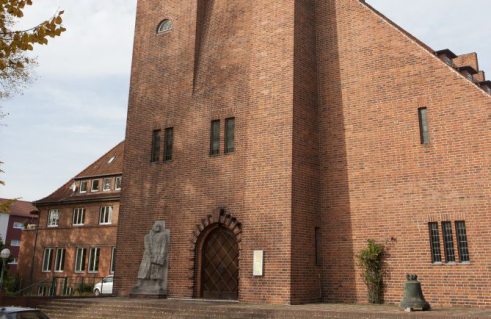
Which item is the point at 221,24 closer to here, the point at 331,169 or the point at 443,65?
the point at 331,169

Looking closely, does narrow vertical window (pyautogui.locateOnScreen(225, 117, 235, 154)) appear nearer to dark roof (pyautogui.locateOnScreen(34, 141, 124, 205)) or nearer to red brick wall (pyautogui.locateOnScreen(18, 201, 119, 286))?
red brick wall (pyautogui.locateOnScreen(18, 201, 119, 286))

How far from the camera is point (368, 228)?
14.4 meters

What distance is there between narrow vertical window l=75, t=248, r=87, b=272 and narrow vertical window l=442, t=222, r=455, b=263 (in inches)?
1032

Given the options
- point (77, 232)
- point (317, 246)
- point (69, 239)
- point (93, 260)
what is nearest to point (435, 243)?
point (317, 246)

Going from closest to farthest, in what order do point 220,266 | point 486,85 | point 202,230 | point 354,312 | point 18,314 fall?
point 18,314 < point 354,312 < point 220,266 < point 202,230 < point 486,85

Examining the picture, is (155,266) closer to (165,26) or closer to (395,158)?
(395,158)

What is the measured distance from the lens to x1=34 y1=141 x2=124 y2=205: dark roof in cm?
3371

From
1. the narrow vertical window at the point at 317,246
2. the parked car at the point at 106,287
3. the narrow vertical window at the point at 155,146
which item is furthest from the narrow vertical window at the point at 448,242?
the parked car at the point at 106,287

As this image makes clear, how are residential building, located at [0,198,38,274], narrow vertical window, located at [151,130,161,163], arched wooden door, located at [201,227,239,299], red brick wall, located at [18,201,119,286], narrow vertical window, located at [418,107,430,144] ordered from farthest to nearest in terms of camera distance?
residential building, located at [0,198,38,274], red brick wall, located at [18,201,119,286], narrow vertical window, located at [151,130,161,163], arched wooden door, located at [201,227,239,299], narrow vertical window, located at [418,107,430,144]

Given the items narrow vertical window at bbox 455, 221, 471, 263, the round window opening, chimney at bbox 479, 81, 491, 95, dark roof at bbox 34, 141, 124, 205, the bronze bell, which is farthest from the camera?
dark roof at bbox 34, 141, 124, 205

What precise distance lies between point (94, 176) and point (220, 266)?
21183 mm

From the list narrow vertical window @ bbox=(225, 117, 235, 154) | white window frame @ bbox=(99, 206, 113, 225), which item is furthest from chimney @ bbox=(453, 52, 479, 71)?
white window frame @ bbox=(99, 206, 113, 225)

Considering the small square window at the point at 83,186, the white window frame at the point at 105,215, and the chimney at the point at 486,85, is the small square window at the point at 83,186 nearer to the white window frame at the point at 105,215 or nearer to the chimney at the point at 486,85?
the white window frame at the point at 105,215

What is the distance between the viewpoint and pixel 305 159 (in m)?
15.3
